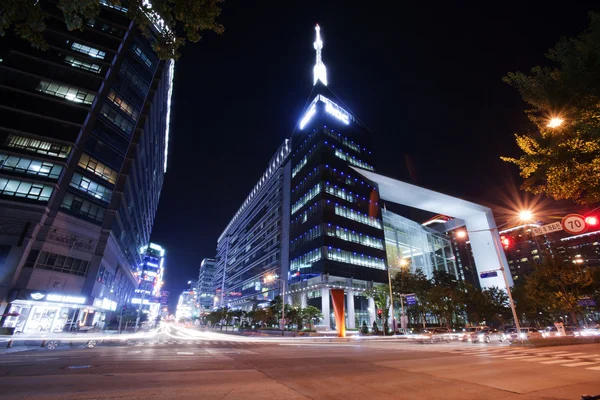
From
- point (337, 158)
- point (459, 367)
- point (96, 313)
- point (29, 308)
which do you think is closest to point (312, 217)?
point (337, 158)

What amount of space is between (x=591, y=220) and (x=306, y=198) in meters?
66.6

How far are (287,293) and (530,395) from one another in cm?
6979

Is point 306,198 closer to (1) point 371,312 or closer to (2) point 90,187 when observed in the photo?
(1) point 371,312

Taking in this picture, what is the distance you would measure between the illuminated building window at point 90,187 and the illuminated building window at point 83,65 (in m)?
21.8

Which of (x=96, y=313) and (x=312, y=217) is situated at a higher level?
(x=312, y=217)

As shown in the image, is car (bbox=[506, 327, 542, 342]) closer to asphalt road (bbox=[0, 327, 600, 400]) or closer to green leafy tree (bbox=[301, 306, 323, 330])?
asphalt road (bbox=[0, 327, 600, 400])

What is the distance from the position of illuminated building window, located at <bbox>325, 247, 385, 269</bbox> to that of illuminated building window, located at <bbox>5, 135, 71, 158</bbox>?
53.0 m

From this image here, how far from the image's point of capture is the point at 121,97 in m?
55.2

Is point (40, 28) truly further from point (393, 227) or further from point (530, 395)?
point (393, 227)

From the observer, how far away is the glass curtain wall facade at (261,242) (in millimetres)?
88125

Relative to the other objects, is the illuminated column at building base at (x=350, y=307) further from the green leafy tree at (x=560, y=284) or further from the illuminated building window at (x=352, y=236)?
the green leafy tree at (x=560, y=284)

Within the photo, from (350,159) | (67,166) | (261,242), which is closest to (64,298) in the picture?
(67,166)

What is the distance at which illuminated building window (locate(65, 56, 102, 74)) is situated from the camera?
2002 inches

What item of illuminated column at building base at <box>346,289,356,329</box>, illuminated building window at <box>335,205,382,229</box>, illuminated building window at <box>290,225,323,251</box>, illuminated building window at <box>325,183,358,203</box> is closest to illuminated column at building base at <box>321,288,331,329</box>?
illuminated column at building base at <box>346,289,356,329</box>
